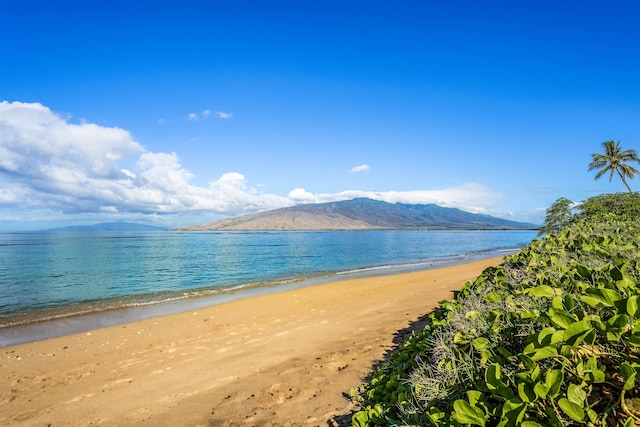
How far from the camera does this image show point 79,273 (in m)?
30.0

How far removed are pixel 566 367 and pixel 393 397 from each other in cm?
172

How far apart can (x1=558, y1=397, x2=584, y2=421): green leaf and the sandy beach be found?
304cm

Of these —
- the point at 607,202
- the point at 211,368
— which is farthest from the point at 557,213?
the point at 211,368

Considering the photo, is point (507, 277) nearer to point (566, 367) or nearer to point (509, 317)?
point (509, 317)

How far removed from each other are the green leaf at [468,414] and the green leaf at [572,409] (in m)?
0.33

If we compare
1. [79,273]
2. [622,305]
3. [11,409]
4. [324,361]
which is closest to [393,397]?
[622,305]

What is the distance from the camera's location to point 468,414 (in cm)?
159

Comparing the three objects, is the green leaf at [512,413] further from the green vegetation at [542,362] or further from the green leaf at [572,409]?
the green leaf at [572,409]

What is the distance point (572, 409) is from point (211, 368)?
736 cm

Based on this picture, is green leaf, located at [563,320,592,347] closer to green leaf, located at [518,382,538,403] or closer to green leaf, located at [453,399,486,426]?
green leaf, located at [518,382,538,403]

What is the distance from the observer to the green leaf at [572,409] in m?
1.31

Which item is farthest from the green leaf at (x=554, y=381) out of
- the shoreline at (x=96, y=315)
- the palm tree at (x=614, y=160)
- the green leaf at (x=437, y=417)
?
the palm tree at (x=614, y=160)

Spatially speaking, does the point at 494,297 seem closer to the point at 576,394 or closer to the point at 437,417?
the point at 437,417

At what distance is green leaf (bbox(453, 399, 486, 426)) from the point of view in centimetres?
153
